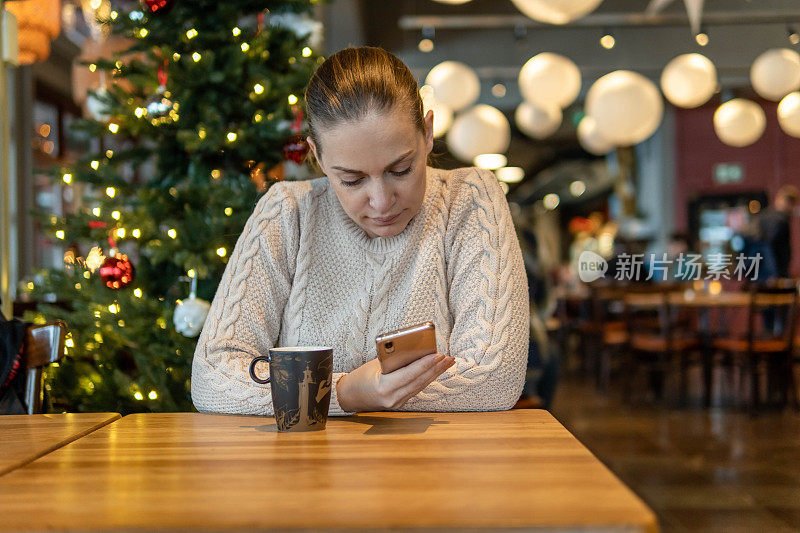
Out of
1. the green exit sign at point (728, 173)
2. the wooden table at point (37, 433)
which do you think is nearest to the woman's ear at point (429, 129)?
the wooden table at point (37, 433)

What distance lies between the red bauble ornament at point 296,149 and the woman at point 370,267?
91 cm

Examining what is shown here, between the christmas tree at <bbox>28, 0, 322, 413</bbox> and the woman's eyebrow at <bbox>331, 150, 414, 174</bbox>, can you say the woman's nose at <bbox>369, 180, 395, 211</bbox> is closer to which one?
the woman's eyebrow at <bbox>331, 150, 414, 174</bbox>

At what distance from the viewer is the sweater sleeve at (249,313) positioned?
4.15ft

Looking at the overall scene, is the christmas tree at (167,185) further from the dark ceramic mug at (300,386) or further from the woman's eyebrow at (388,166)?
the dark ceramic mug at (300,386)

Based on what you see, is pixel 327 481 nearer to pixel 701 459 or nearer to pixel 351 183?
pixel 351 183

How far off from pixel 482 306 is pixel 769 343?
5.04m

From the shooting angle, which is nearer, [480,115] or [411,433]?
[411,433]

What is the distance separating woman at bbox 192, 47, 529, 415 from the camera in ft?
4.18

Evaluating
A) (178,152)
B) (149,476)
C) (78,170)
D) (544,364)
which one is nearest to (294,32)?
(178,152)

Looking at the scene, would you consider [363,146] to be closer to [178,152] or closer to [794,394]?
[178,152]

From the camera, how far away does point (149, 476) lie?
83 centimetres

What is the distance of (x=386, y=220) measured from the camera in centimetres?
138

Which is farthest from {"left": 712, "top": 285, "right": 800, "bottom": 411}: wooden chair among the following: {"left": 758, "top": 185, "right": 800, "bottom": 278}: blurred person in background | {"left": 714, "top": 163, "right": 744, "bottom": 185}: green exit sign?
{"left": 714, "top": 163, "right": 744, "bottom": 185}: green exit sign

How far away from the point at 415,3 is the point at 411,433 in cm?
813
